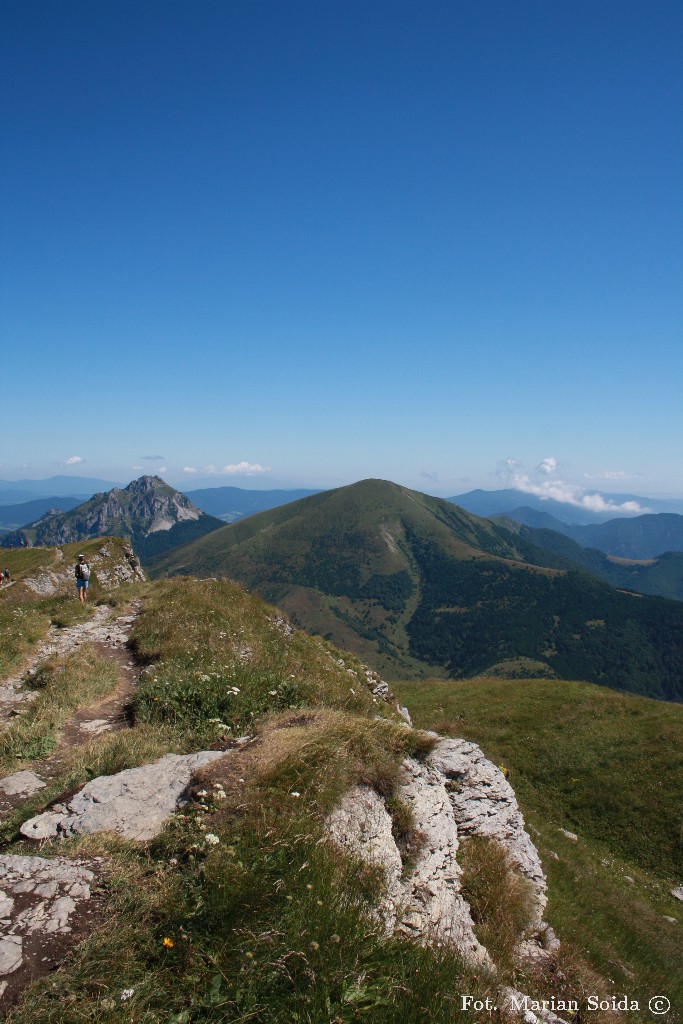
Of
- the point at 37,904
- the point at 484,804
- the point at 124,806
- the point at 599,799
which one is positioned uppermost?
the point at 37,904

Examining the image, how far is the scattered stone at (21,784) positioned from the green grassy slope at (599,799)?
957cm

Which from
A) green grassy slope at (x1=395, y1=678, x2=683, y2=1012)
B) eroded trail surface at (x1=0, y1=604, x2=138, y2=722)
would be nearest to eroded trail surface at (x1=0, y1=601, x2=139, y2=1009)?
eroded trail surface at (x1=0, y1=604, x2=138, y2=722)

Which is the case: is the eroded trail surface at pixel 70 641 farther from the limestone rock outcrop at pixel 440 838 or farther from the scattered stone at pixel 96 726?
the limestone rock outcrop at pixel 440 838

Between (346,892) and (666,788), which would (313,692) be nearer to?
(346,892)

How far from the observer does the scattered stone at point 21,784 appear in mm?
8141

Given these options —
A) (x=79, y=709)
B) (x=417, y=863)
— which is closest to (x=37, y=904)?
(x=417, y=863)

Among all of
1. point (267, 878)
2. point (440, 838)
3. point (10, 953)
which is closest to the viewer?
point (10, 953)

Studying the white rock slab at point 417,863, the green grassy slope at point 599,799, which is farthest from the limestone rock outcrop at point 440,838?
the green grassy slope at point 599,799

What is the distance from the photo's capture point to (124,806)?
23.2 feet

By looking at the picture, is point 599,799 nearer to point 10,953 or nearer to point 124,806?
point 124,806

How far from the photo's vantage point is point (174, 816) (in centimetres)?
658

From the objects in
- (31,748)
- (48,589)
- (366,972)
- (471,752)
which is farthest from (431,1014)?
(48,589)

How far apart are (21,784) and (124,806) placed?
8.85 ft

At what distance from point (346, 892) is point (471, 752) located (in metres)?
6.21
